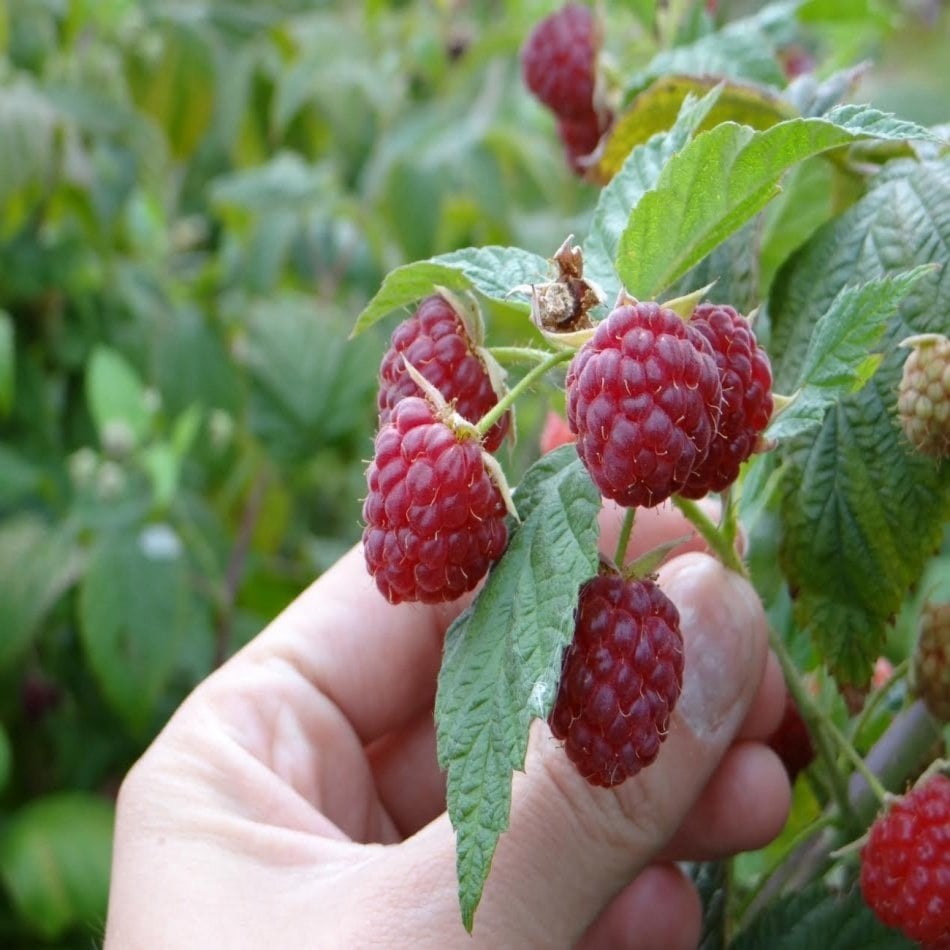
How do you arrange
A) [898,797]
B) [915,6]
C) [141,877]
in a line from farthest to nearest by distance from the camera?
[915,6]
[141,877]
[898,797]

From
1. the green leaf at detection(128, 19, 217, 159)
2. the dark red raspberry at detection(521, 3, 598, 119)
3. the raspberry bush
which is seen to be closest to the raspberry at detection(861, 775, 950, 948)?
the raspberry bush

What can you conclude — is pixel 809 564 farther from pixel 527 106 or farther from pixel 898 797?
pixel 527 106

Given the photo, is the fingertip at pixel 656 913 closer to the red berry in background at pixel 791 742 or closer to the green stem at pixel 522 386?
the red berry in background at pixel 791 742

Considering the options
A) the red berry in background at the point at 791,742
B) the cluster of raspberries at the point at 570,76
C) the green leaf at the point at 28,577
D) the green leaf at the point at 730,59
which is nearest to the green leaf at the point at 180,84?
the green leaf at the point at 28,577

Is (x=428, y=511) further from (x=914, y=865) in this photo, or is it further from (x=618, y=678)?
(x=914, y=865)

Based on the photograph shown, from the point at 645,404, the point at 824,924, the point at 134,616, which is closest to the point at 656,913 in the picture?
the point at 824,924

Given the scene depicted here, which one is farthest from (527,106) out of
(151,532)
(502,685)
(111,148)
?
(502,685)

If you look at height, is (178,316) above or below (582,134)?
below
